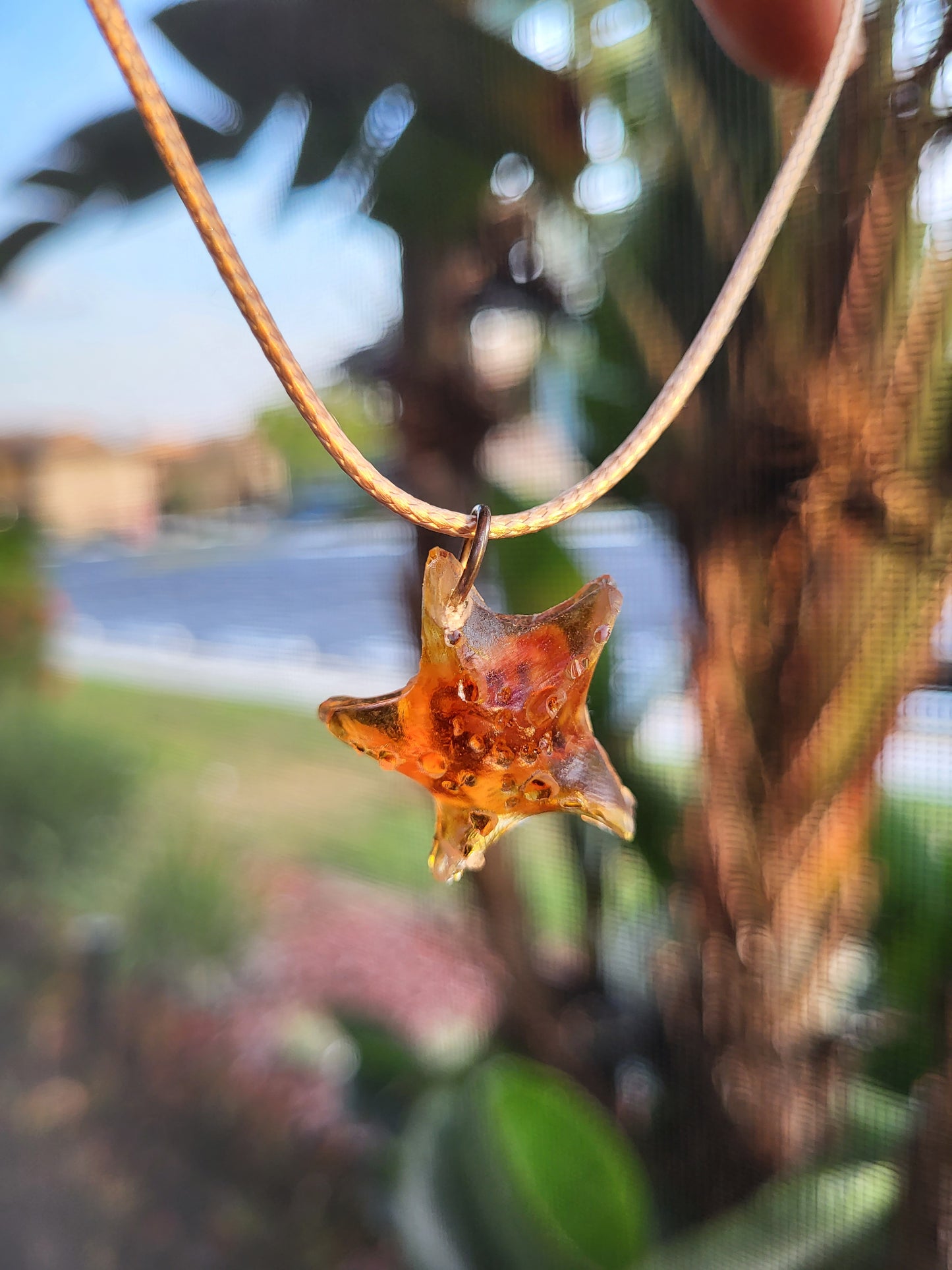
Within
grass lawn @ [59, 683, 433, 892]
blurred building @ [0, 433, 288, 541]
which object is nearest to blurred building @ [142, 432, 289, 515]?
blurred building @ [0, 433, 288, 541]

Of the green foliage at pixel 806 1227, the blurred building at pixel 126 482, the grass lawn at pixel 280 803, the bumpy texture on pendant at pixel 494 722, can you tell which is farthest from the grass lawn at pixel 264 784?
the bumpy texture on pendant at pixel 494 722

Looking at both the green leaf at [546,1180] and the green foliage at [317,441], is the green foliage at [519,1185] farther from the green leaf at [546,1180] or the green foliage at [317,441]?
the green foliage at [317,441]

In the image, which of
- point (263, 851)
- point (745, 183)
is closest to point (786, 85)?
point (745, 183)

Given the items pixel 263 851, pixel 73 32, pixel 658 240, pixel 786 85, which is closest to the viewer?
pixel 786 85

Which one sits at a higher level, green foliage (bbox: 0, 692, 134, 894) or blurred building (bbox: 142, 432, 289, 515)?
blurred building (bbox: 142, 432, 289, 515)

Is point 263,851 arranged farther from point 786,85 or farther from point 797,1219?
point 786,85

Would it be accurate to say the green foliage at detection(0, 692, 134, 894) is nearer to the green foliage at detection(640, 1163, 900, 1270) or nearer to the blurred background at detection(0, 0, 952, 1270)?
the blurred background at detection(0, 0, 952, 1270)

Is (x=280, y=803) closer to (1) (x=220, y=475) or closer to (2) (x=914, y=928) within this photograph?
(1) (x=220, y=475)

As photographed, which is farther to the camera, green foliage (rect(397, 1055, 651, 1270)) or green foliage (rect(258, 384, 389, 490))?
green foliage (rect(258, 384, 389, 490))

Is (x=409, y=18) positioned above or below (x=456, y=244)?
above
